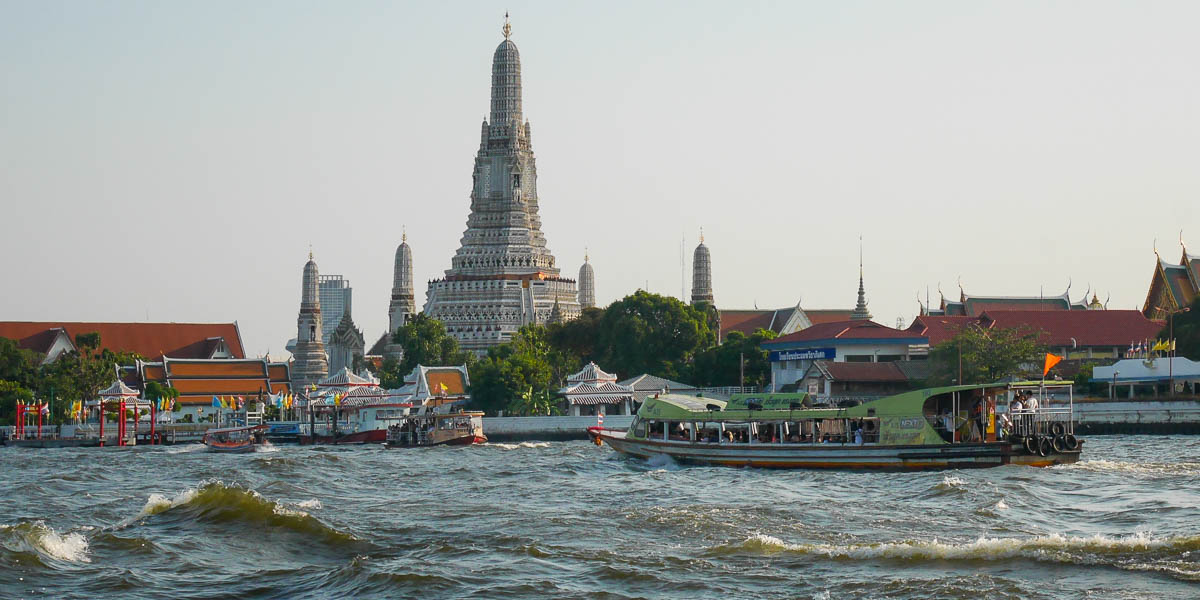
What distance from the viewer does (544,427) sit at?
66.6m

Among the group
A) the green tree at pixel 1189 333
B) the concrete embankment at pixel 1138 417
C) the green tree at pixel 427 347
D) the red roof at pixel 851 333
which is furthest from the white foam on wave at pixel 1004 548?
the green tree at pixel 427 347

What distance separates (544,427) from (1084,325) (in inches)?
1105

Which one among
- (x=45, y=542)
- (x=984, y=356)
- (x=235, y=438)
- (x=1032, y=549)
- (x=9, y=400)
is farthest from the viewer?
(x=9, y=400)

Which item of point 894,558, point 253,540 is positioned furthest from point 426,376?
point 894,558

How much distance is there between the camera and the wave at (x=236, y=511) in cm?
2467

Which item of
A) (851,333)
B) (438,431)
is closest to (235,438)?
(438,431)

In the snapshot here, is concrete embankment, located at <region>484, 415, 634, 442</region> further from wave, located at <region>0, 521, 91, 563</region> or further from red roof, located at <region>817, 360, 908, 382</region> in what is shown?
wave, located at <region>0, 521, 91, 563</region>

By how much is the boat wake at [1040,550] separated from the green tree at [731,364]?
53424 mm

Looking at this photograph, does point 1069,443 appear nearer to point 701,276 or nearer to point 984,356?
point 984,356

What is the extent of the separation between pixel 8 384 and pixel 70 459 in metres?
26.8

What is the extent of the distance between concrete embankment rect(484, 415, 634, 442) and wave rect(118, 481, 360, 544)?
122 ft

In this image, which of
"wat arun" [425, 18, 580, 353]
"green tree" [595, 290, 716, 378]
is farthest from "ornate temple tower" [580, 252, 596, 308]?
"green tree" [595, 290, 716, 378]

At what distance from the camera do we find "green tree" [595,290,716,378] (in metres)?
78.5

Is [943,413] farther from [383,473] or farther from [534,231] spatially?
[534,231]
